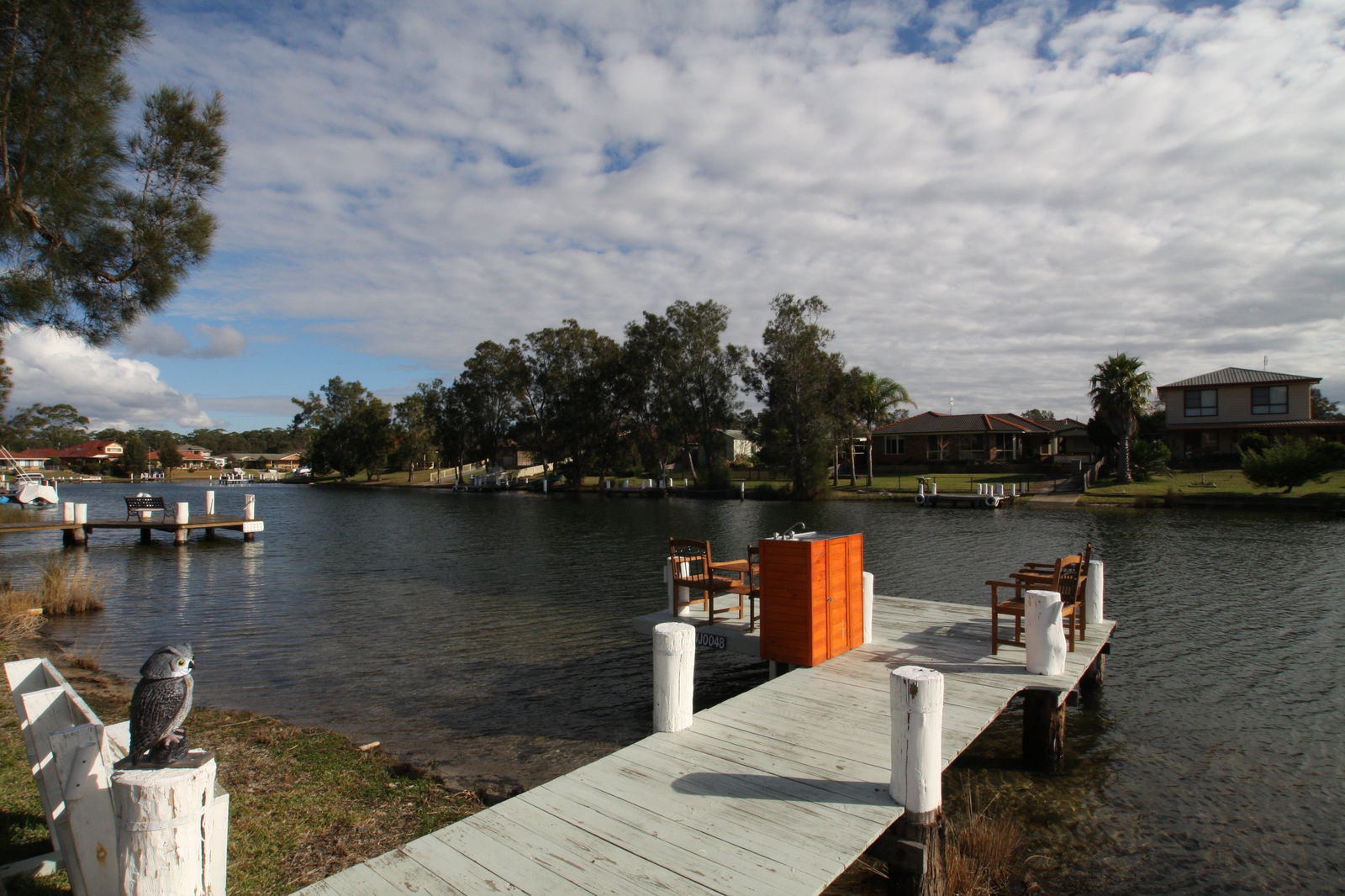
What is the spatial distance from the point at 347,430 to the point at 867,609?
352 ft

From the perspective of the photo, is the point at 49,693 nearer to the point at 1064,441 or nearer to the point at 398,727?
the point at 398,727

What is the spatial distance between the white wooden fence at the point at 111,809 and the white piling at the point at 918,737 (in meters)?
3.88

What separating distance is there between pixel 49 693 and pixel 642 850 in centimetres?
366

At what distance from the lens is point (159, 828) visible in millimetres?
3189

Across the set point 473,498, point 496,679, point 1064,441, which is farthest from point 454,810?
point 1064,441

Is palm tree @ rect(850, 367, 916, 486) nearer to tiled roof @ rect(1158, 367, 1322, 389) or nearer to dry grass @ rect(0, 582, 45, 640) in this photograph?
tiled roof @ rect(1158, 367, 1322, 389)

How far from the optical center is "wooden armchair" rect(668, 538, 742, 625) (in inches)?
392

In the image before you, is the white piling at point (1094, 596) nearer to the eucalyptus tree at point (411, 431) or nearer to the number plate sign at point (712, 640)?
the number plate sign at point (712, 640)

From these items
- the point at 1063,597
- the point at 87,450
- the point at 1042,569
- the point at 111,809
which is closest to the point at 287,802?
the point at 111,809

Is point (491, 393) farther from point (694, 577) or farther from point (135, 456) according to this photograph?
point (135, 456)

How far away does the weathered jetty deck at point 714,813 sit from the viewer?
4188 mm

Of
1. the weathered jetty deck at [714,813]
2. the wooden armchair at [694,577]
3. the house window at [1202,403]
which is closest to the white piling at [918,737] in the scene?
the weathered jetty deck at [714,813]

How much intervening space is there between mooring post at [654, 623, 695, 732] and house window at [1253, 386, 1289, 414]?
6014cm

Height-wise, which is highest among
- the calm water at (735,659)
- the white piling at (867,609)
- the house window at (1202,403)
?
the house window at (1202,403)
